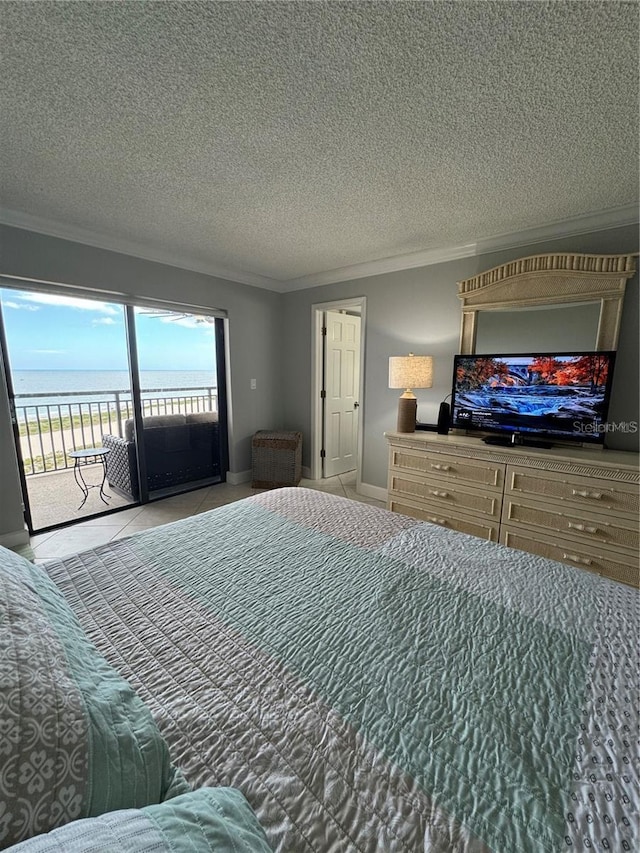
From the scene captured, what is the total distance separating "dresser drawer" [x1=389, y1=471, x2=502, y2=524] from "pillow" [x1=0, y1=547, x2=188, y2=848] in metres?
2.48

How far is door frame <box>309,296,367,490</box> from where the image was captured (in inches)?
154

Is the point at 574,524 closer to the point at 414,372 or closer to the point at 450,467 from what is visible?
the point at 450,467

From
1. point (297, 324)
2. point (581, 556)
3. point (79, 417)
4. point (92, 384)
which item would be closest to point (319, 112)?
point (581, 556)

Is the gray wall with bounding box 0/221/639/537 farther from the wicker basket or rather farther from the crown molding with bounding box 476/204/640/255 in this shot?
the wicker basket

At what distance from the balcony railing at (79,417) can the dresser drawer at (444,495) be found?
248 cm

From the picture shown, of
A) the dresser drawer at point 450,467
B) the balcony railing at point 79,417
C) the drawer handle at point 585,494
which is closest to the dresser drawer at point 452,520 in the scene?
the dresser drawer at point 450,467

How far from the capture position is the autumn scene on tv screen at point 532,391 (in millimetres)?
2482

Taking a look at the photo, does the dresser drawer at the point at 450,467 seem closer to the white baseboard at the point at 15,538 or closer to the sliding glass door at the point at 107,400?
the sliding glass door at the point at 107,400

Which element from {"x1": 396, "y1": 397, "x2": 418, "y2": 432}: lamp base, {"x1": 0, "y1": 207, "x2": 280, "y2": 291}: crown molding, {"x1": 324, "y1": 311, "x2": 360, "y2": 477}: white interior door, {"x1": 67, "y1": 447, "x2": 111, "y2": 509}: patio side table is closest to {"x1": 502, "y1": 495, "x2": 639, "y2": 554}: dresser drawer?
{"x1": 396, "y1": 397, "x2": 418, "y2": 432}: lamp base

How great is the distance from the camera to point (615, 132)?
1.62 meters

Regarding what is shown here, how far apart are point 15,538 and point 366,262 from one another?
3.94 m

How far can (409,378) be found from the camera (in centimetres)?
311
